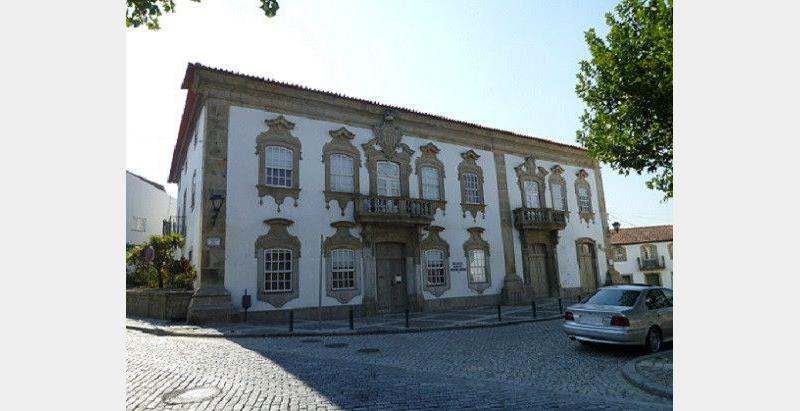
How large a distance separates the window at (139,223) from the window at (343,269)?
2612 centimetres

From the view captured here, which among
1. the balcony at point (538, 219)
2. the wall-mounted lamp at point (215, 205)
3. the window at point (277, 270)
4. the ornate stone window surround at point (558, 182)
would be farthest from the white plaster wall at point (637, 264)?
the wall-mounted lamp at point (215, 205)

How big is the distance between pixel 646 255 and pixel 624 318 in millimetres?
44212

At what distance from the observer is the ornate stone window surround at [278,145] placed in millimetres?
16312

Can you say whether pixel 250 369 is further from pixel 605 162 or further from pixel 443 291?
pixel 443 291

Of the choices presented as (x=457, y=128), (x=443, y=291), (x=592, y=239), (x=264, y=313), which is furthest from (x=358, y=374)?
(x=592, y=239)

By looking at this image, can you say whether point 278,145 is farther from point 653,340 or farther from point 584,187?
point 584,187

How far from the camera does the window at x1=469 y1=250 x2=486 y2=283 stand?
20.9 meters

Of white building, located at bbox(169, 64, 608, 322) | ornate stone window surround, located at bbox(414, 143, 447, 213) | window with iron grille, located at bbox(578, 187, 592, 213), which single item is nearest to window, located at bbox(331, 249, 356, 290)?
white building, located at bbox(169, 64, 608, 322)

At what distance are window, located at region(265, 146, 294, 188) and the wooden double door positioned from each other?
15.3 feet

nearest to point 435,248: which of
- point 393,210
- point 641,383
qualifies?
point 393,210

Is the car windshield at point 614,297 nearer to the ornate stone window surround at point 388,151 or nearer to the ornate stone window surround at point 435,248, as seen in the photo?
the ornate stone window surround at point 435,248

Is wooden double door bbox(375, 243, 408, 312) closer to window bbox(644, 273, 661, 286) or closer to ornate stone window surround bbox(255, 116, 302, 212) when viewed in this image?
ornate stone window surround bbox(255, 116, 302, 212)

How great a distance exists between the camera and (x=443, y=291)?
19.8 m

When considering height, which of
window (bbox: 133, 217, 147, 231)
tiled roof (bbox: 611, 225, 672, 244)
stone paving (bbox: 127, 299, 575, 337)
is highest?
window (bbox: 133, 217, 147, 231)
